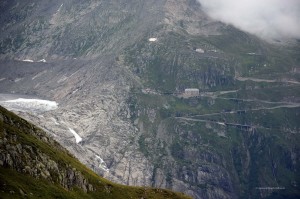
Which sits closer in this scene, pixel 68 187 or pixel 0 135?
pixel 0 135

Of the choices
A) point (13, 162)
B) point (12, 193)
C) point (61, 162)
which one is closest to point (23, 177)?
point (13, 162)

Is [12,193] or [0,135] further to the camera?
[0,135]

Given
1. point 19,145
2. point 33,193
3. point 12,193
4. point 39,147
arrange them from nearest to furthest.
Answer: point 12,193
point 33,193
point 19,145
point 39,147

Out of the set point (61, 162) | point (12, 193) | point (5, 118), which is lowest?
point (12, 193)

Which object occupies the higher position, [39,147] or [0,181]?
[39,147]

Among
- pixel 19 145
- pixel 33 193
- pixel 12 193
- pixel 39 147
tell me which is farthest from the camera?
pixel 39 147

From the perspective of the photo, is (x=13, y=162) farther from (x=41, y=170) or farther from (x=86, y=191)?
(x=86, y=191)

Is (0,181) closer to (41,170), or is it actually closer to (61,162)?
(41,170)

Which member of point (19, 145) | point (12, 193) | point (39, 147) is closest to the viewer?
point (12, 193)

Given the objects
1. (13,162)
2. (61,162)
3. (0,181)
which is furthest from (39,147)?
(0,181)
